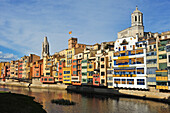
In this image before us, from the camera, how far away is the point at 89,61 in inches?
3688

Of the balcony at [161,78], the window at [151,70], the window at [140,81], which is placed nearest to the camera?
the balcony at [161,78]

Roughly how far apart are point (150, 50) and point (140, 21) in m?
36.6

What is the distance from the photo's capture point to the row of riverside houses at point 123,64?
63.6 metres

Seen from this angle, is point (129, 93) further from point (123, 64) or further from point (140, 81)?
point (123, 64)

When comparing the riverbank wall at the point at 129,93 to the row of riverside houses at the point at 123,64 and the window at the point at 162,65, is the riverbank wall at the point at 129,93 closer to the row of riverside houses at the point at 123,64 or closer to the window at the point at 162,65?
the row of riverside houses at the point at 123,64

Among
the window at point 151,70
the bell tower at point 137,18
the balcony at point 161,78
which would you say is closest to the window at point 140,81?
the window at point 151,70

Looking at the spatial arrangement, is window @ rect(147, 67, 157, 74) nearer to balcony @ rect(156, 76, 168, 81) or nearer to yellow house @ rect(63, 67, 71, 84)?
balcony @ rect(156, 76, 168, 81)

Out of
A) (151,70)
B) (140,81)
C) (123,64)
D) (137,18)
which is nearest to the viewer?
(151,70)

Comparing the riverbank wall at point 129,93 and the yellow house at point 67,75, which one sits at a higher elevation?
the yellow house at point 67,75

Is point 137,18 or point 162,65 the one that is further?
point 137,18

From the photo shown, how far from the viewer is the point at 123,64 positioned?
7444 cm

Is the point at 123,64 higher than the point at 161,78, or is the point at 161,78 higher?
the point at 123,64

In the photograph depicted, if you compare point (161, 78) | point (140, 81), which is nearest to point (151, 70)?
point (161, 78)

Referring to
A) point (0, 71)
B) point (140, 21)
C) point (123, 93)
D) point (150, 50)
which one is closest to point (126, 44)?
point (150, 50)
